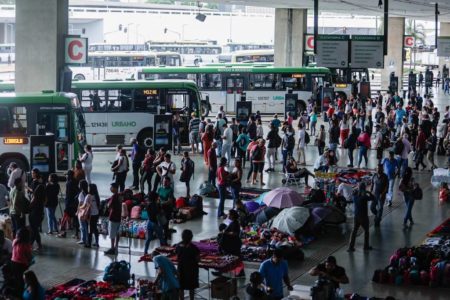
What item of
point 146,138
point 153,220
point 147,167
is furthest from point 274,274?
point 146,138

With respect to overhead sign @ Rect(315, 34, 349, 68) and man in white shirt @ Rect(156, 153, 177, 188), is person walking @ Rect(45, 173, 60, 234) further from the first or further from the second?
overhead sign @ Rect(315, 34, 349, 68)

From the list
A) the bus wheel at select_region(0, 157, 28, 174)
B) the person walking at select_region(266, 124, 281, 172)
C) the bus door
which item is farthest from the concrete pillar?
the person walking at select_region(266, 124, 281, 172)

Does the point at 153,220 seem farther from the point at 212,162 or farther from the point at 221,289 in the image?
the point at 212,162

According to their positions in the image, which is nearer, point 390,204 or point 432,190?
point 390,204

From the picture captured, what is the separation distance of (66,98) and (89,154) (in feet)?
10.7

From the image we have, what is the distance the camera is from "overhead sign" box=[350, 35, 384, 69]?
30.7 metres

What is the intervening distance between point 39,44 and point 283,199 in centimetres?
1167

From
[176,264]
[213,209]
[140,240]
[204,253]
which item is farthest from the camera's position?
[213,209]

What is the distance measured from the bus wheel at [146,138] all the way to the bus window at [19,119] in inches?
341

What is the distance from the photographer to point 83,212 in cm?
1892

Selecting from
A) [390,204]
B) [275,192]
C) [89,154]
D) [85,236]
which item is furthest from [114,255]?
[390,204]

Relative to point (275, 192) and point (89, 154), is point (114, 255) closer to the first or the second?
point (275, 192)

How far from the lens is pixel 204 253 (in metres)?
16.8

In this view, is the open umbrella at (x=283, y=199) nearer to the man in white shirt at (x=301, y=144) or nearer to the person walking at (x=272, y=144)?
the person walking at (x=272, y=144)
